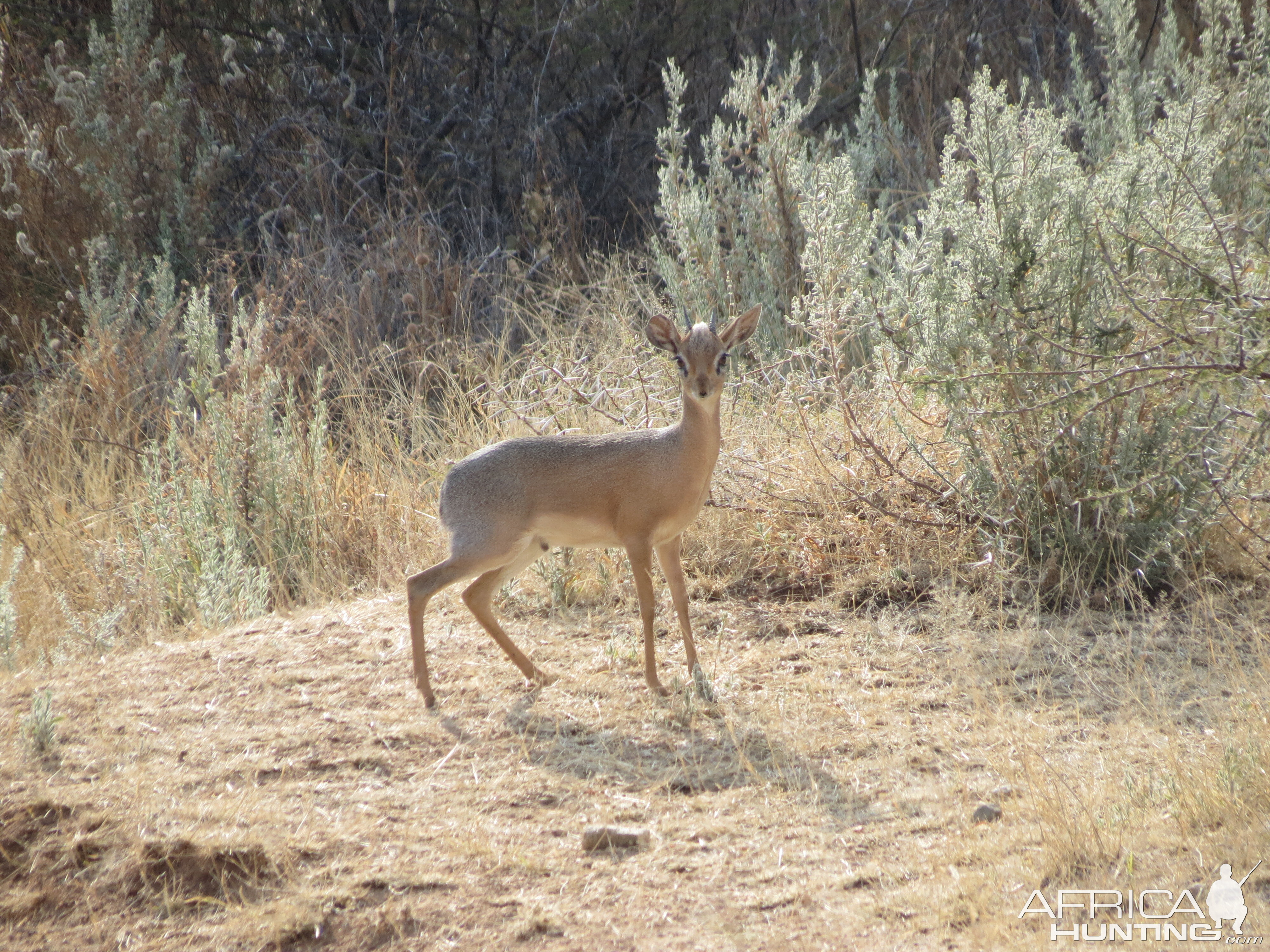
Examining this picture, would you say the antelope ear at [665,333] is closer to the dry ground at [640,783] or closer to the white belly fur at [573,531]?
the white belly fur at [573,531]

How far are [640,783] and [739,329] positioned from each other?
5.70ft

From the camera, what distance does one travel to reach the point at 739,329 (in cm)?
450

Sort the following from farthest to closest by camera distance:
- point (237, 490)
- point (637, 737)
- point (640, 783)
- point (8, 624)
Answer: point (237, 490)
point (8, 624)
point (637, 737)
point (640, 783)

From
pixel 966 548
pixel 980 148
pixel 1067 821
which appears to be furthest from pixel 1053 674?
pixel 980 148

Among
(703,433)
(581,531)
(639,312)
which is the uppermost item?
(639,312)

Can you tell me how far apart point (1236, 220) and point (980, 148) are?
116cm

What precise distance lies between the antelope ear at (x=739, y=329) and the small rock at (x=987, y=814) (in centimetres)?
190

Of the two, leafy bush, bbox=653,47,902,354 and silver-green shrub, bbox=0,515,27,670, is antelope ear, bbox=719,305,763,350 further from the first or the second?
silver-green shrub, bbox=0,515,27,670

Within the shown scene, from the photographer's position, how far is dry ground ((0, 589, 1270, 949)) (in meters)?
2.93

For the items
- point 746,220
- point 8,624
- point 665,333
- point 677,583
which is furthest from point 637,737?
point 746,220

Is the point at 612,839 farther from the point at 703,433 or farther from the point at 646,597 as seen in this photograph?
the point at 703,433

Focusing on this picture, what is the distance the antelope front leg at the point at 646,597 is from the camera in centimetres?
437

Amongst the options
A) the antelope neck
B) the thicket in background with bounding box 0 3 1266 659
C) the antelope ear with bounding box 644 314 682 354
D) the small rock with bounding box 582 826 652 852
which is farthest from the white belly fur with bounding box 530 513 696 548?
the small rock with bounding box 582 826 652 852

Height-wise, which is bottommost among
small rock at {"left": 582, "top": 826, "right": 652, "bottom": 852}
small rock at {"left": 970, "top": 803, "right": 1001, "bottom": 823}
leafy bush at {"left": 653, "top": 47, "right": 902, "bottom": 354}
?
small rock at {"left": 970, "top": 803, "right": 1001, "bottom": 823}
